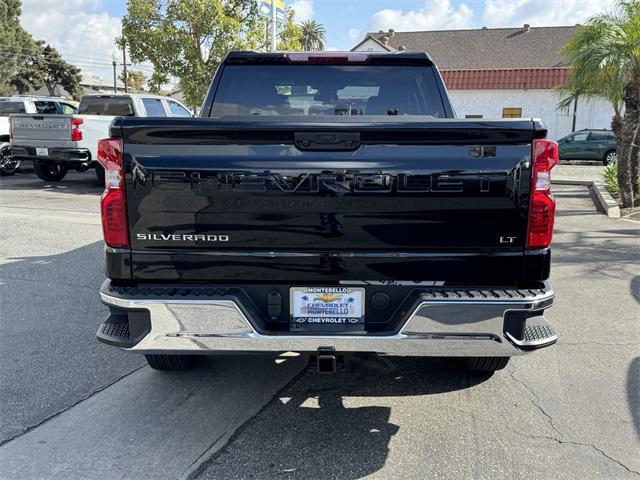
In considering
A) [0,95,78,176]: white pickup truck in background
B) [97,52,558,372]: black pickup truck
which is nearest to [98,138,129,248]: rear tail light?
[97,52,558,372]: black pickup truck

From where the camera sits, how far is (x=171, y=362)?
12.9ft

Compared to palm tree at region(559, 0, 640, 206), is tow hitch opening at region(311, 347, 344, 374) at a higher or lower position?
lower

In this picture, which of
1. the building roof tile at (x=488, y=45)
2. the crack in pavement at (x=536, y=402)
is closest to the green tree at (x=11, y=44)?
the building roof tile at (x=488, y=45)

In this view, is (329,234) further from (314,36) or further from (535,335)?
(314,36)

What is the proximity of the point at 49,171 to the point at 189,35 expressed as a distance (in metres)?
6.18

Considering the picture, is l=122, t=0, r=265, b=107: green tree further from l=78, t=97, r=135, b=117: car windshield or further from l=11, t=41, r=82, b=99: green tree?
l=11, t=41, r=82, b=99: green tree

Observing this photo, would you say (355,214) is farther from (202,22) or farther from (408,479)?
(202,22)

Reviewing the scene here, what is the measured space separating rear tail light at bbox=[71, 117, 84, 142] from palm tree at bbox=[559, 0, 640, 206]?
10779 mm

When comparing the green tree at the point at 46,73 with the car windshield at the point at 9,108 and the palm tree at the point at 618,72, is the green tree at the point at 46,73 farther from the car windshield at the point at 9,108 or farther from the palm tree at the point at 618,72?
the palm tree at the point at 618,72

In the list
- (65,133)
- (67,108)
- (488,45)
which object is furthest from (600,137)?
(65,133)

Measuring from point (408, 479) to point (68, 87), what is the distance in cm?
6965

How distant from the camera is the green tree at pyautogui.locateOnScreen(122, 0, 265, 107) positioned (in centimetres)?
1741

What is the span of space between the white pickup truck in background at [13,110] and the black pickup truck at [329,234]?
46.7 ft

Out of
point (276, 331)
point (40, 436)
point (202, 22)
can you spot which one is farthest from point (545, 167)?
point (202, 22)
